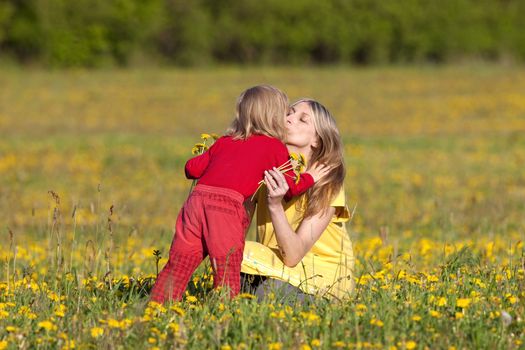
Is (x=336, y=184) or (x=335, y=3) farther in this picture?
(x=335, y=3)

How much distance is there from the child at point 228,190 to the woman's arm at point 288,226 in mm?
96

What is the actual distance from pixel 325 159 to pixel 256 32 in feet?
140

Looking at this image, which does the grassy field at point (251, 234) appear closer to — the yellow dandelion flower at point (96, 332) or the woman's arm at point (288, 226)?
the yellow dandelion flower at point (96, 332)

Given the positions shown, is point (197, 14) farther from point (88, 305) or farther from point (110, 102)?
point (88, 305)

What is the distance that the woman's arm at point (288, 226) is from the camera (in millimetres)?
4602

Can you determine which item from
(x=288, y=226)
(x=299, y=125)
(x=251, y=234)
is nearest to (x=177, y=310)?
(x=288, y=226)

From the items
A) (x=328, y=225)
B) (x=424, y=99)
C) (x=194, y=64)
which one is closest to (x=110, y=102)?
(x=424, y=99)

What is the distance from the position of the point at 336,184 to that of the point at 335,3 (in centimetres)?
4553

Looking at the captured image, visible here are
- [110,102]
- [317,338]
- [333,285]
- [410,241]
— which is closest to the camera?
[317,338]

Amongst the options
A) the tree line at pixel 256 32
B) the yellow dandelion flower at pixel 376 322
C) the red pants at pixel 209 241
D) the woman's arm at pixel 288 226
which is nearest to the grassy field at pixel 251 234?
the yellow dandelion flower at pixel 376 322

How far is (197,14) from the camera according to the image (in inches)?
1865

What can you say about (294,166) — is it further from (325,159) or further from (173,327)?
(173,327)

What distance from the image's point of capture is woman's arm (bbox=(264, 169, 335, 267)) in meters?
4.60

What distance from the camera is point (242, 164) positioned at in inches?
184
